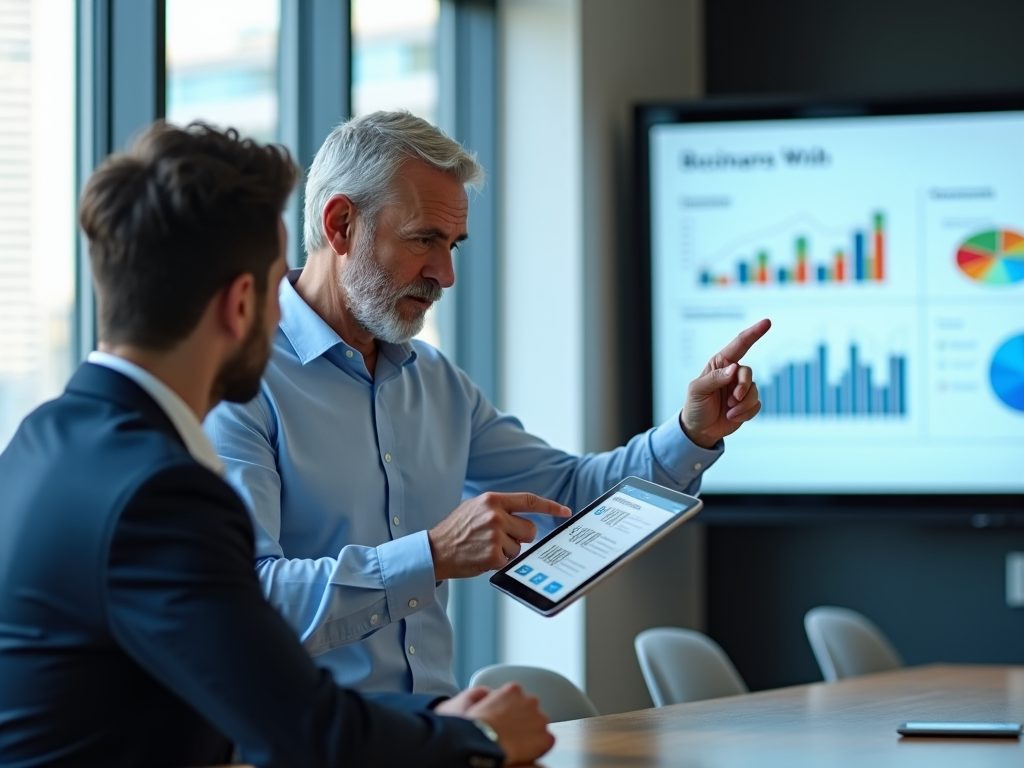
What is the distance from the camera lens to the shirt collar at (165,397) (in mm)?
1453

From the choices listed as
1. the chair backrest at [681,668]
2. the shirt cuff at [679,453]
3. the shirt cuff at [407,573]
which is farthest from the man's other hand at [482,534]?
the chair backrest at [681,668]

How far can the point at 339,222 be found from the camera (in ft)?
7.92

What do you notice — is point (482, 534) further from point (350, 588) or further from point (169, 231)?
point (169, 231)

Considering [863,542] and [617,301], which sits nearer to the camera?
[617,301]

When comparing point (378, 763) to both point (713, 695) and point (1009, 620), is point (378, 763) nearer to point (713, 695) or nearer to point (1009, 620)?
point (713, 695)

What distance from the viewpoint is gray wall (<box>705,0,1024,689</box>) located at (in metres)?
4.50

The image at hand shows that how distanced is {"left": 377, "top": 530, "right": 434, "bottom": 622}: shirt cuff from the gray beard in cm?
50

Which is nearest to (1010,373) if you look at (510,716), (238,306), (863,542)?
(863,542)

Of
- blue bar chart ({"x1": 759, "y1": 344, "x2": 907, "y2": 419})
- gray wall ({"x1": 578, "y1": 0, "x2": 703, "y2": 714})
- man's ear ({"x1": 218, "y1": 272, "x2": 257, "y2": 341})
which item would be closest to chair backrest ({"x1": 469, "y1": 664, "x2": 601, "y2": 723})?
man's ear ({"x1": 218, "y1": 272, "x2": 257, "y2": 341})

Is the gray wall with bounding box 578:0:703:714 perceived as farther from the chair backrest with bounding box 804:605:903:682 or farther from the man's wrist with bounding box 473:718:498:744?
the man's wrist with bounding box 473:718:498:744

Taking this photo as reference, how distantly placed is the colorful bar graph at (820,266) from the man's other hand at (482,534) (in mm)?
2380

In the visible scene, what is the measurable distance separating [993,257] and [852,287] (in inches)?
17.2

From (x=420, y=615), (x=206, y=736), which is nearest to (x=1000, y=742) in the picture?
(x=420, y=615)

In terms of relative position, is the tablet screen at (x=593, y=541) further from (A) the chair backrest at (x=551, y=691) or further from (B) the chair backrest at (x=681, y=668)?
(B) the chair backrest at (x=681, y=668)
